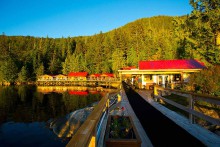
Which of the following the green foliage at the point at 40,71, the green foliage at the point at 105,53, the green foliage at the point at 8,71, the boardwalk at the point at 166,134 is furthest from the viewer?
the green foliage at the point at 40,71

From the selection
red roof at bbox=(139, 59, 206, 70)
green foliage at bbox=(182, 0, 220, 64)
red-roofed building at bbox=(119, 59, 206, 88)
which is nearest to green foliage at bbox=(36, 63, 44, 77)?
red-roofed building at bbox=(119, 59, 206, 88)

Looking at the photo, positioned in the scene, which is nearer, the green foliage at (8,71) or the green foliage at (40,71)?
the green foliage at (8,71)

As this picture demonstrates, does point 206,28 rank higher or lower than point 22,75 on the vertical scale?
higher

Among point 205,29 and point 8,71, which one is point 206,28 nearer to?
point 205,29

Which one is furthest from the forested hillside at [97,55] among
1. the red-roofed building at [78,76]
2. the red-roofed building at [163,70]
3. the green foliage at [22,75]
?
the red-roofed building at [163,70]

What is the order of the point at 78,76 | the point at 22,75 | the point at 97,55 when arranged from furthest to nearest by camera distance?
the point at 97,55 → the point at 22,75 → the point at 78,76

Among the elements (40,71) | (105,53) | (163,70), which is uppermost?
(105,53)

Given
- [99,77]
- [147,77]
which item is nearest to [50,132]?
[147,77]

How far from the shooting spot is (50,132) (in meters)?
20.7

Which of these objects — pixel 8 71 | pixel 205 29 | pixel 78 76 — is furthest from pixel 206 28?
pixel 8 71

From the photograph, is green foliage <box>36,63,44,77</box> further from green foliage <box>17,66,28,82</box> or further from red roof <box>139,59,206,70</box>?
red roof <box>139,59,206,70</box>

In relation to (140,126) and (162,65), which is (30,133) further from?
(162,65)

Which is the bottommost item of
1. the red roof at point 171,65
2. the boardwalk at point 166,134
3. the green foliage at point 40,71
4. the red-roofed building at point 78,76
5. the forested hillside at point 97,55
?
the boardwalk at point 166,134

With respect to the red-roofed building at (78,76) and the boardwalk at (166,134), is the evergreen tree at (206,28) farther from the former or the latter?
the red-roofed building at (78,76)
